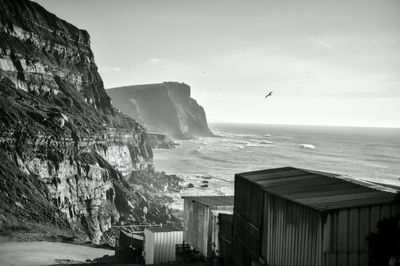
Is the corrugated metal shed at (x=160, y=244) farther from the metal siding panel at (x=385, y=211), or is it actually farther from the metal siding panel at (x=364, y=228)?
the metal siding panel at (x=385, y=211)

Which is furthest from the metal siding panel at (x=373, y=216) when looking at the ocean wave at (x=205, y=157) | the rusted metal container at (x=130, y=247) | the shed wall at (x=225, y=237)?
the ocean wave at (x=205, y=157)

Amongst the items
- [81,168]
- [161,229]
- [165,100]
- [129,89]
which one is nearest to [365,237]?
[161,229]

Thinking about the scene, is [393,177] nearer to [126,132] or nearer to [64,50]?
[126,132]

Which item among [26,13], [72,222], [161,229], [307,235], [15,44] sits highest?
[26,13]

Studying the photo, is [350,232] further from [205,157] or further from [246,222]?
[205,157]

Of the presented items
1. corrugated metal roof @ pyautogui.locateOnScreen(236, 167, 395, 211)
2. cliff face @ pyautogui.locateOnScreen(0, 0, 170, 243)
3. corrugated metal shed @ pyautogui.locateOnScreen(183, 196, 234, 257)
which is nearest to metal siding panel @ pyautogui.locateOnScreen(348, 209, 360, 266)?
corrugated metal roof @ pyautogui.locateOnScreen(236, 167, 395, 211)

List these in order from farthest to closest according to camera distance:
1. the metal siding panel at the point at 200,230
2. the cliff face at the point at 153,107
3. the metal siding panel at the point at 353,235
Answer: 1. the cliff face at the point at 153,107
2. the metal siding panel at the point at 200,230
3. the metal siding panel at the point at 353,235

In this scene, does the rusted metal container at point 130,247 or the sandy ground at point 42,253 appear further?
the rusted metal container at point 130,247
